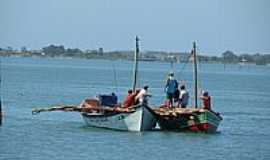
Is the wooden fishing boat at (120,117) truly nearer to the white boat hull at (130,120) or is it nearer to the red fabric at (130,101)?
the white boat hull at (130,120)

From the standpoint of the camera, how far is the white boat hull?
42375mm

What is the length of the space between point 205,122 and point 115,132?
12.2 feet

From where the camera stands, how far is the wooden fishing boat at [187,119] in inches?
1665

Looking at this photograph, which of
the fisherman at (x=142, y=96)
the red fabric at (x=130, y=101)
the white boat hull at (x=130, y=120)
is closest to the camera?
the fisherman at (x=142, y=96)

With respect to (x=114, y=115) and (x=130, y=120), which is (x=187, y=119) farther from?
(x=114, y=115)

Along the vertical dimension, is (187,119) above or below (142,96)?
below

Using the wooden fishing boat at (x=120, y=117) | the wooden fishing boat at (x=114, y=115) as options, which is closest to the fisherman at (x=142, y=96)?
the wooden fishing boat at (x=114, y=115)

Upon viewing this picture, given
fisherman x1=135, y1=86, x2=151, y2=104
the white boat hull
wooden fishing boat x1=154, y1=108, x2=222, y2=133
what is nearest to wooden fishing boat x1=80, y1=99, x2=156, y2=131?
the white boat hull

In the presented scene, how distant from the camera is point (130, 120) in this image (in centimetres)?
4284

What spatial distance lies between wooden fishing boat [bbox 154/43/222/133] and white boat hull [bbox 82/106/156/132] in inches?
16.8

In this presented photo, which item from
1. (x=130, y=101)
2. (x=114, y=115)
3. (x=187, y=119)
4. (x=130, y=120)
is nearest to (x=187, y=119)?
(x=187, y=119)

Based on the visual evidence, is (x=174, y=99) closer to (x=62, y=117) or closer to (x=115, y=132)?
(x=115, y=132)

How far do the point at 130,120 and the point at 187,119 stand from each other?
2.32m

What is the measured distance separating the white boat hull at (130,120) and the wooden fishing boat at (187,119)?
43 cm
